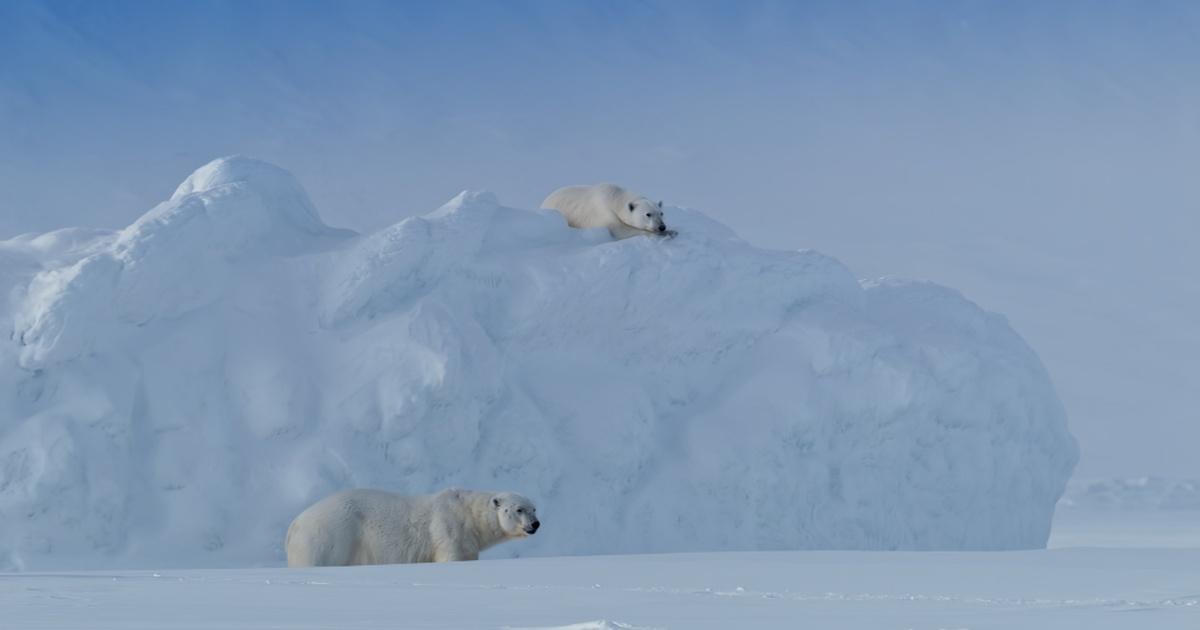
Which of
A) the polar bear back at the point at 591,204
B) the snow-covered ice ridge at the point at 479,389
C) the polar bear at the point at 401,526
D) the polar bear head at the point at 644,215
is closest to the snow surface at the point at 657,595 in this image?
the polar bear at the point at 401,526

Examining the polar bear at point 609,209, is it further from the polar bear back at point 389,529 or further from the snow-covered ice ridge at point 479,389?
the polar bear back at point 389,529

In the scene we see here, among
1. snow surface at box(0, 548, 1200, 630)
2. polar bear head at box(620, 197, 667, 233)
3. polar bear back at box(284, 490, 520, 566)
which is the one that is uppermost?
polar bear head at box(620, 197, 667, 233)

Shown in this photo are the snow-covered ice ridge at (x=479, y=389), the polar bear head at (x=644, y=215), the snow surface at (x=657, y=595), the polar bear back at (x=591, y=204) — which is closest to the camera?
the snow surface at (x=657, y=595)

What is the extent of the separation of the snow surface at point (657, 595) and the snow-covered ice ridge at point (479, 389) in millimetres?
3582

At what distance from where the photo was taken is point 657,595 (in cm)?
632

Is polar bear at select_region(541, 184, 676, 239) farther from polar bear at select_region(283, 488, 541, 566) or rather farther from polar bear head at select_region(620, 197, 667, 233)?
polar bear at select_region(283, 488, 541, 566)

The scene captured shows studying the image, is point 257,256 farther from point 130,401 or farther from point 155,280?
point 130,401

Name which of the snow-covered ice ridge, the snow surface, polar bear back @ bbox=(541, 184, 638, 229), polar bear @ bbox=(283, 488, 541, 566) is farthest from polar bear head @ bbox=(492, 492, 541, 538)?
polar bear back @ bbox=(541, 184, 638, 229)

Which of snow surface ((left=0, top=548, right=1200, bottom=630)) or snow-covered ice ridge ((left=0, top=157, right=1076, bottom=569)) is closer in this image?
snow surface ((left=0, top=548, right=1200, bottom=630))

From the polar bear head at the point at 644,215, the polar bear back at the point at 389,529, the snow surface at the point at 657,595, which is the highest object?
the polar bear head at the point at 644,215

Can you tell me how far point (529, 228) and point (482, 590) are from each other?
7.76 metres

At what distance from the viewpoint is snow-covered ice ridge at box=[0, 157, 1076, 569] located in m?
11.1

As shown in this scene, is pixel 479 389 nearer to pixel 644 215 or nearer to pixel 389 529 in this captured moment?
pixel 389 529

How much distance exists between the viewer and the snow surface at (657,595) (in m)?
5.31
